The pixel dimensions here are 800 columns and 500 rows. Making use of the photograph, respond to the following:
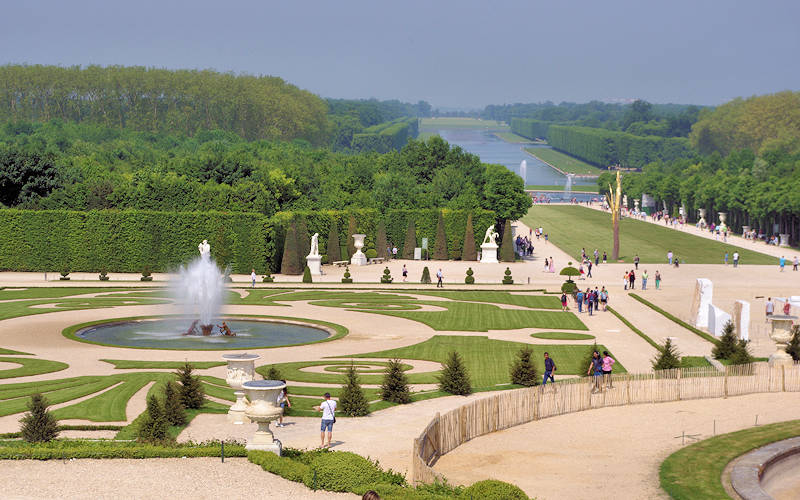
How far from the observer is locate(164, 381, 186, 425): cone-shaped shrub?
111 ft

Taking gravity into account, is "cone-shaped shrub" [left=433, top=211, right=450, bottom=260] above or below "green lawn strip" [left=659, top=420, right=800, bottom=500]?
above

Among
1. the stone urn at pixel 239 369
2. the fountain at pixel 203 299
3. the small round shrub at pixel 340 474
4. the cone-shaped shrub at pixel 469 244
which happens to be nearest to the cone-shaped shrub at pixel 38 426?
the stone urn at pixel 239 369

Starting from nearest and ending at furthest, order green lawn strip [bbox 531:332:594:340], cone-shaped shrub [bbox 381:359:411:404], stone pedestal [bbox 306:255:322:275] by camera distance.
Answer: cone-shaped shrub [bbox 381:359:411:404]
green lawn strip [bbox 531:332:594:340]
stone pedestal [bbox 306:255:322:275]

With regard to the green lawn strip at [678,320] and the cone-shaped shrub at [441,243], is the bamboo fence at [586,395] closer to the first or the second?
the green lawn strip at [678,320]

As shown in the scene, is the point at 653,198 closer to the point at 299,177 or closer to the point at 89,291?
the point at 299,177

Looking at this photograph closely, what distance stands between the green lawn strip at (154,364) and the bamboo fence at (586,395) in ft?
51.1

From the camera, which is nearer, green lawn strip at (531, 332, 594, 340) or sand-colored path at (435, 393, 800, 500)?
sand-colored path at (435, 393, 800, 500)

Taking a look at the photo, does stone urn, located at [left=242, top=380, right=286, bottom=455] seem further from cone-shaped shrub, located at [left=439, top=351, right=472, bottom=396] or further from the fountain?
the fountain

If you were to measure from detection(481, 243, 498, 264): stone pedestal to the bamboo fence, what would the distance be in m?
52.4

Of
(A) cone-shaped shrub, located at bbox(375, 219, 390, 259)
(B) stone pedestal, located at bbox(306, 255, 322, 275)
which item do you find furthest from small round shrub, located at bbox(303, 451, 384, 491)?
(A) cone-shaped shrub, located at bbox(375, 219, 390, 259)

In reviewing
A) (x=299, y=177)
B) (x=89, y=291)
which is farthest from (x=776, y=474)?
(x=299, y=177)

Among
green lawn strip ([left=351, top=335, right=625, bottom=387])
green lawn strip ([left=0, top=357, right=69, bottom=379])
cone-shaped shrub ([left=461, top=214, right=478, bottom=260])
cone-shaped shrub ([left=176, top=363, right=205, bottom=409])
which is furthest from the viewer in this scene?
cone-shaped shrub ([left=461, top=214, right=478, bottom=260])

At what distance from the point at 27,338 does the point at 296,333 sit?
1295 centimetres

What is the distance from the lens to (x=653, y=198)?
590 feet
